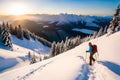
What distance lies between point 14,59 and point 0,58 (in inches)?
287

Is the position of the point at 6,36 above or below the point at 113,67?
below

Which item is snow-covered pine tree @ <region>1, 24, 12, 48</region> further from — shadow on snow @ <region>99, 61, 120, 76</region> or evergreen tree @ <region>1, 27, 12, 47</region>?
shadow on snow @ <region>99, 61, 120, 76</region>

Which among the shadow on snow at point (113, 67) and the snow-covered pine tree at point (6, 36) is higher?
the shadow on snow at point (113, 67)

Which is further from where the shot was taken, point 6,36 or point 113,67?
point 6,36

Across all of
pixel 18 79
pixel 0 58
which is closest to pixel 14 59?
pixel 0 58

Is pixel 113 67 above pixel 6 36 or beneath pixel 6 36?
above

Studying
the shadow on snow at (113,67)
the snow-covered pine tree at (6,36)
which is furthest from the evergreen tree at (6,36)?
the shadow on snow at (113,67)

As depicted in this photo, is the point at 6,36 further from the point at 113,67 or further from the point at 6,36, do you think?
the point at 113,67

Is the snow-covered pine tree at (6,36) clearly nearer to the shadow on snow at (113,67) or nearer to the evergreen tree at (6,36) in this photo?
the evergreen tree at (6,36)

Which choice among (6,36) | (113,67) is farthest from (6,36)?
(113,67)

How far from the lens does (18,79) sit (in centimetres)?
1490

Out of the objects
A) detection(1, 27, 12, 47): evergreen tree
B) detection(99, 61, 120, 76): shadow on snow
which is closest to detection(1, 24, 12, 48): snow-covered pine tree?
detection(1, 27, 12, 47): evergreen tree

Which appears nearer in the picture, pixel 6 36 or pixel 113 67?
pixel 113 67

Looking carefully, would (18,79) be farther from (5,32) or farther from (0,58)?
(5,32)
